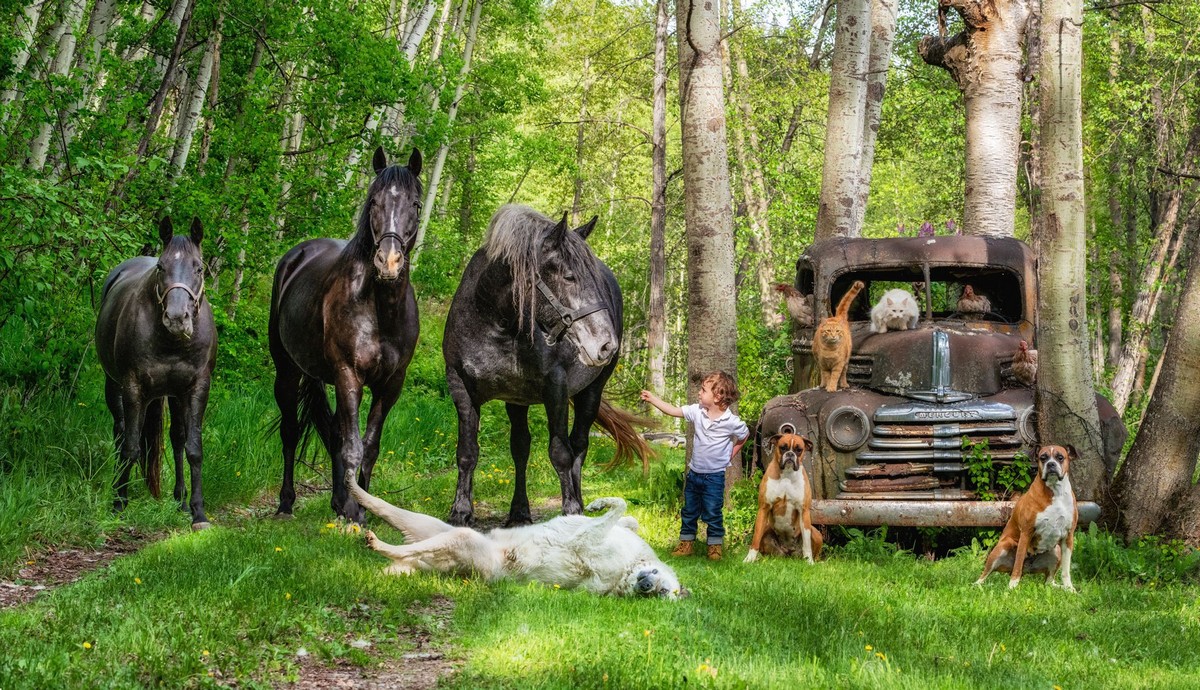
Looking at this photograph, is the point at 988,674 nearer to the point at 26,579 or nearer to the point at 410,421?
the point at 26,579

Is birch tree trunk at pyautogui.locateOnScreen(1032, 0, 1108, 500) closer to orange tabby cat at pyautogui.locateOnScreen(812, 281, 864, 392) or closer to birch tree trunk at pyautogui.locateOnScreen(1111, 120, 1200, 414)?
orange tabby cat at pyautogui.locateOnScreen(812, 281, 864, 392)

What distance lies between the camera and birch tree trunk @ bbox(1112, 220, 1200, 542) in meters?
7.16

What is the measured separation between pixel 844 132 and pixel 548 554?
23.3 ft

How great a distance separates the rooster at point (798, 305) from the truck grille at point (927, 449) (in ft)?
6.22

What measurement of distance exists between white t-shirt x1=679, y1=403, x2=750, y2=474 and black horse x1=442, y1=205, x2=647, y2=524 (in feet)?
2.84

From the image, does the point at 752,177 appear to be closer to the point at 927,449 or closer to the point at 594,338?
the point at 927,449

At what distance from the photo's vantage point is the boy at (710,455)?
24.8 feet

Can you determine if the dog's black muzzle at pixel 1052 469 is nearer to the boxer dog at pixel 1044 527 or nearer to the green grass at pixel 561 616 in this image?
the boxer dog at pixel 1044 527

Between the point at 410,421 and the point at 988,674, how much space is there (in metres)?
10.7

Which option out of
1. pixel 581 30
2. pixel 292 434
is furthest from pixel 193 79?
pixel 581 30

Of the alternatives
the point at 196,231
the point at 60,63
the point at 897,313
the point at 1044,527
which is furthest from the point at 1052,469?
the point at 60,63

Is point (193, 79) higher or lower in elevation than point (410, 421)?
higher

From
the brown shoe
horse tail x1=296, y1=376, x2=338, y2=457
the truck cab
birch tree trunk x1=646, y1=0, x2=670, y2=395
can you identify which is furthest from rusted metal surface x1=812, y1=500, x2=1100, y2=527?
birch tree trunk x1=646, y1=0, x2=670, y2=395

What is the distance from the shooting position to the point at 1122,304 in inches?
1143
